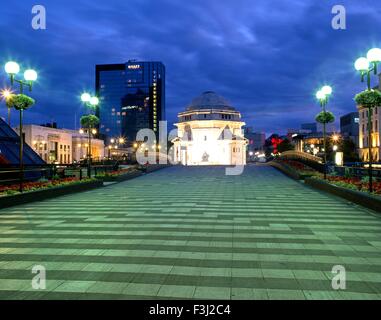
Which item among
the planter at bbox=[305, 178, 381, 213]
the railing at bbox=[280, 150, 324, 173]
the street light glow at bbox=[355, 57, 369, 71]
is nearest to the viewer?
the planter at bbox=[305, 178, 381, 213]

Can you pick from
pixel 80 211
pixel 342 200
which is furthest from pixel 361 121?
pixel 80 211

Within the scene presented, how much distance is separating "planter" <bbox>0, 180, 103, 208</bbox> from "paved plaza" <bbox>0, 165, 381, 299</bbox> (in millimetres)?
958

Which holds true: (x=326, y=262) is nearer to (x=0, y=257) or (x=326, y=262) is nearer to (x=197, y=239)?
(x=197, y=239)

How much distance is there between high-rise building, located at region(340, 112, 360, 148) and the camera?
4972 inches

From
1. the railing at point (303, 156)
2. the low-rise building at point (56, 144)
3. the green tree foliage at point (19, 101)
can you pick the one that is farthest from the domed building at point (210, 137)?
the green tree foliage at point (19, 101)

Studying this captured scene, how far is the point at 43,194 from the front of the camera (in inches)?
717

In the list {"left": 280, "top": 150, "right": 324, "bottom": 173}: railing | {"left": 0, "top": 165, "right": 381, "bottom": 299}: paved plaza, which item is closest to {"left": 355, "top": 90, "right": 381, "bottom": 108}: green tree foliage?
{"left": 0, "top": 165, "right": 381, "bottom": 299}: paved plaza

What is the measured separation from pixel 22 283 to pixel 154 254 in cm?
271

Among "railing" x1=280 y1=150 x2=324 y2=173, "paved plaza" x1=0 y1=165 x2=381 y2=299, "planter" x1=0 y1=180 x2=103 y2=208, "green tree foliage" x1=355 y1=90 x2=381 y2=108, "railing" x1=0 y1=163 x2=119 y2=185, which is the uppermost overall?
"green tree foliage" x1=355 y1=90 x2=381 y2=108

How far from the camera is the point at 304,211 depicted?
548 inches

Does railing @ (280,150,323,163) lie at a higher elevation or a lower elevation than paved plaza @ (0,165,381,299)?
higher

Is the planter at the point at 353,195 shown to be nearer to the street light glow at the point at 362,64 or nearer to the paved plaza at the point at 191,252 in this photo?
the paved plaza at the point at 191,252

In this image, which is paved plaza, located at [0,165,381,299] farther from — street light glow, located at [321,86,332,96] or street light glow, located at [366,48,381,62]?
street light glow, located at [321,86,332,96]

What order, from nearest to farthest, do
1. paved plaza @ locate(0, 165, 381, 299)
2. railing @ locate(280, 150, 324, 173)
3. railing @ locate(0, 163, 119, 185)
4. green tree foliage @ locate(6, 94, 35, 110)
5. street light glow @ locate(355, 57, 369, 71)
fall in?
paved plaza @ locate(0, 165, 381, 299), street light glow @ locate(355, 57, 369, 71), green tree foliage @ locate(6, 94, 35, 110), railing @ locate(0, 163, 119, 185), railing @ locate(280, 150, 324, 173)
